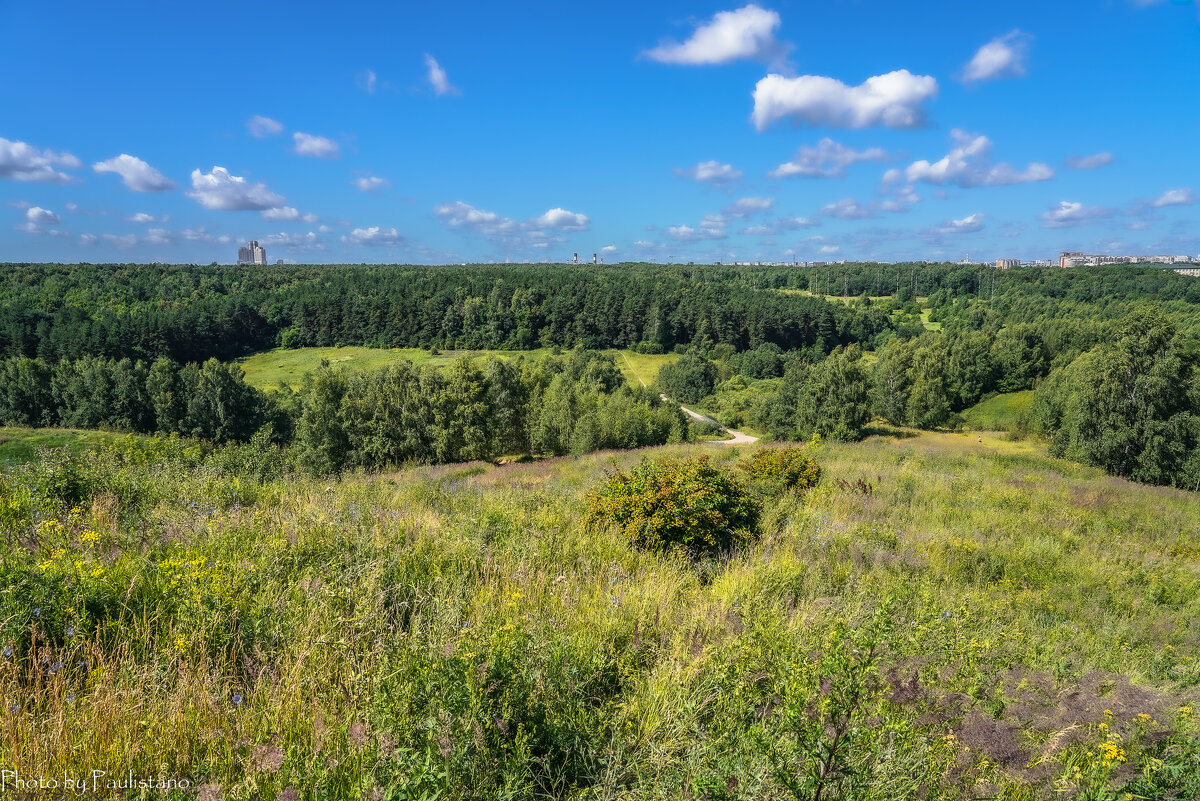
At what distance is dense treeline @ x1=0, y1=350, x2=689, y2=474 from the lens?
1218 inches

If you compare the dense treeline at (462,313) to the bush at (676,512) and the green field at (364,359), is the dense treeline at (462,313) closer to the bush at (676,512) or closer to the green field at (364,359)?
the green field at (364,359)

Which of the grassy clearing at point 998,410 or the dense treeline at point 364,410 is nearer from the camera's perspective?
the dense treeline at point 364,410

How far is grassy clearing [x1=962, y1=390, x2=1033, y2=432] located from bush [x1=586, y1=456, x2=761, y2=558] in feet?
192

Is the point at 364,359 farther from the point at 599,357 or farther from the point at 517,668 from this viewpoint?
the point at 517,668

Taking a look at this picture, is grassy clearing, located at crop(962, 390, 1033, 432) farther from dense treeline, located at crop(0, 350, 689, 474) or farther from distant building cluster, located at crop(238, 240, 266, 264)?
distant building cluster, located at crop(238, 240, 266, 264)

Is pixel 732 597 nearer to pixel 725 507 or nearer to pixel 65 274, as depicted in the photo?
pixel 725 507

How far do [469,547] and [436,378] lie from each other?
29.3 meters

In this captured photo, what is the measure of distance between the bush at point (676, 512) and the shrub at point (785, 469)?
3310mm

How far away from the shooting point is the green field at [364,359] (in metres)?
77.8

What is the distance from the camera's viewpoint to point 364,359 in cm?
8662

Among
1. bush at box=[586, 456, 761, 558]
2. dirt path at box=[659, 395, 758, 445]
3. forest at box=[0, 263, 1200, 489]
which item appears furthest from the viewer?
dirt path at box=[659, 395, 758, 445]

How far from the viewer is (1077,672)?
14.4 feet

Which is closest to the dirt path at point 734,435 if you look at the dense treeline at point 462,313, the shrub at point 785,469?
the shrub at point 785,469

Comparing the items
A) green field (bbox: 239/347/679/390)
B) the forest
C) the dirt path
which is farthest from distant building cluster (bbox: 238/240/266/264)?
the dirt path
